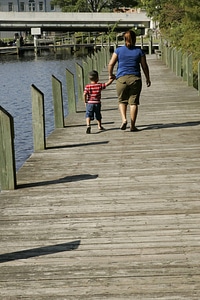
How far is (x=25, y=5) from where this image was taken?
115 metres

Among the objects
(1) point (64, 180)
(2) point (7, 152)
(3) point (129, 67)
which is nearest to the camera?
(2) point (7, 152)

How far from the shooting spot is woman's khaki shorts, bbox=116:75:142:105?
10773 millimetres

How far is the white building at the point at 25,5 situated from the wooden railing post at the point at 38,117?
349 feet

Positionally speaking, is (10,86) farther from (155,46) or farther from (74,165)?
(155,46)

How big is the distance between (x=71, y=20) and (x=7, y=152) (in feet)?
248

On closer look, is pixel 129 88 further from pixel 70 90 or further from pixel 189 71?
pixel 189 71

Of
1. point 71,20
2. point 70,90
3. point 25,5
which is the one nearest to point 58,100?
point 70,90

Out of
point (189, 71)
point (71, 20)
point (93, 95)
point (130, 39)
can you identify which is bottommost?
point (71, 20)

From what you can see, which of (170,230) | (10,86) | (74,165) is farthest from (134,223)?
(10,86)

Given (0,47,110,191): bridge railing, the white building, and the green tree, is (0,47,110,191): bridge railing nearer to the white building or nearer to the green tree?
the green tree

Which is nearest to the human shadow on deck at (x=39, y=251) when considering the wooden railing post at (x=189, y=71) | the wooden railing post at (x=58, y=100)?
the wooden railing post at (x=58, y=100)

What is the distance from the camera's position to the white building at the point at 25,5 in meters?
113

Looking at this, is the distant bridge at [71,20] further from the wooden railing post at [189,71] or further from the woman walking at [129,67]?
the woman walking at [129,67]

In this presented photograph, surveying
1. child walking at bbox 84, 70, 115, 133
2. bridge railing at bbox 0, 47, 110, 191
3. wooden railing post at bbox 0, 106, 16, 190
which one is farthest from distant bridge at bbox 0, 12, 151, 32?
wooden railing post at bbox 0, 106, 16, 190
